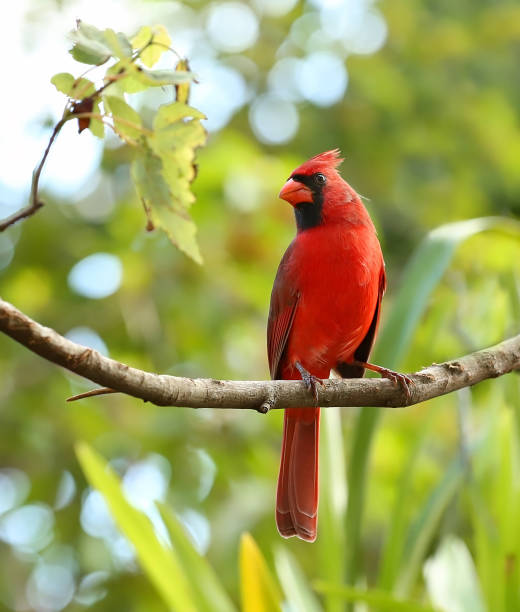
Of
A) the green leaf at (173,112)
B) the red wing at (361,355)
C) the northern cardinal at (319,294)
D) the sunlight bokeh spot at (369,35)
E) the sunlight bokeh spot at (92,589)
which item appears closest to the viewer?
the green leaf at (173,112)

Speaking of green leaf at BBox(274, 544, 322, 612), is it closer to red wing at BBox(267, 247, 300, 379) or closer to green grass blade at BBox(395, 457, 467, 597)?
green grass blade at BBox(395, 457, 467, 597)

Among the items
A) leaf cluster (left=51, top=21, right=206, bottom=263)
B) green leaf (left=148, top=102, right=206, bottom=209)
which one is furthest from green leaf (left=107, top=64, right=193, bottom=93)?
green leaf (left=148, top=102, right=206, bottom=209)

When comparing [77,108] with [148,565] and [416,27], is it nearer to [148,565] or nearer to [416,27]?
[148,565]

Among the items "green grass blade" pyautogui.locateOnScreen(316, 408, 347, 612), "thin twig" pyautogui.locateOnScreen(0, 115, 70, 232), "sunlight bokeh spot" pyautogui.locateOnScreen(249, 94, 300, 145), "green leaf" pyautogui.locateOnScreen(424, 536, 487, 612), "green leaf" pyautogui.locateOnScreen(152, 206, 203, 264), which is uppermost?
"sunlight bokeh spot" pyautogui.locateOnScreen(249, 94, 300, 145)

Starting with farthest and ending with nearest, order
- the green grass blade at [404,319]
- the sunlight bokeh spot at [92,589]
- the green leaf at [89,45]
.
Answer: the sunlight bokeh spot at [92,589] → the green grass blade at [404,319] → the green leaf at [89,45]

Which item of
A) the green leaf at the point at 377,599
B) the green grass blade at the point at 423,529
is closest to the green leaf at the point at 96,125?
the green leaf at the point at 377,599

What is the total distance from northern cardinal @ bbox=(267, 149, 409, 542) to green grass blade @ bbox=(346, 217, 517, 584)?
8 cm

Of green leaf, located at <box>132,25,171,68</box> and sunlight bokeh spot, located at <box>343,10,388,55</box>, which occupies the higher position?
sunlight bokeh spot, located at <box>343,10,388,55</box>

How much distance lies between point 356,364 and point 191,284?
124 cm

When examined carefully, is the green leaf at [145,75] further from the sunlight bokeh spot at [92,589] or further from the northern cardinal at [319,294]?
the sunlight bokeh spot at [92,589]

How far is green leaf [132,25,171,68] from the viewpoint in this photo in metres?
1.23

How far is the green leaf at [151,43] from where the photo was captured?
1.23 meters

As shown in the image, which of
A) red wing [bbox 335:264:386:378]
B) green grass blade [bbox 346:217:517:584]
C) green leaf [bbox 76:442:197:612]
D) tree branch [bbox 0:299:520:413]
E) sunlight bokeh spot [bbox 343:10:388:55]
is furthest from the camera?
sunlight bokeh spot [bbox 343:10:388:55]

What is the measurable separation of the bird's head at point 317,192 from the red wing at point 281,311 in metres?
0.12
